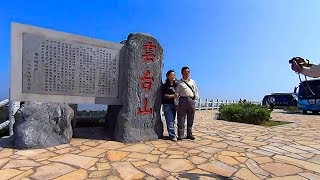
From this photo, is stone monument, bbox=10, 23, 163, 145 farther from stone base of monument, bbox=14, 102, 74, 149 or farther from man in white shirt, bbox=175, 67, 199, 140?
man in white shirt, bbox=175, 67, 199, 140

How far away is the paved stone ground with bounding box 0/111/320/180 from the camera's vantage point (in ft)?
13.5

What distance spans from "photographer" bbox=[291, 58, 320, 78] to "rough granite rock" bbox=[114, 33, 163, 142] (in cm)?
389

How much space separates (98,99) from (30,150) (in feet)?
6.11

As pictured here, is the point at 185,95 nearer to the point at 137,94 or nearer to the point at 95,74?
the point at 137,94

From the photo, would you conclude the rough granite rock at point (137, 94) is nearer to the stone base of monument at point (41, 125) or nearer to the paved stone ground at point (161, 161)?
the paved stone ground at point (161, 161)

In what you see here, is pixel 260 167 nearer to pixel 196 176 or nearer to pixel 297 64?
pixel 196 176

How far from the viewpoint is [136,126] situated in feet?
20.5

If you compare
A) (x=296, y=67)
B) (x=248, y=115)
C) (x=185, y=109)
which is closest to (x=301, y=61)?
(x=296, y=67)

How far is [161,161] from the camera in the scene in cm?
476

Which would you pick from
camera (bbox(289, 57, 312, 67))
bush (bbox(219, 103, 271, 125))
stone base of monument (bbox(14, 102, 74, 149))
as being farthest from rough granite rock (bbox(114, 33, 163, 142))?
bush (bbox(219, 103, 271, 125))

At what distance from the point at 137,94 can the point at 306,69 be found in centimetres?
406

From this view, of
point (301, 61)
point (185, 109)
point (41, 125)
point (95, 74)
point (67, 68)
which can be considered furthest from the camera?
point (185, 109)

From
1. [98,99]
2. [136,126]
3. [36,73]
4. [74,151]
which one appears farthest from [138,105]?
[36,73]

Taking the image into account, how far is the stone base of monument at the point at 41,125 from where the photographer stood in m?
5.30
